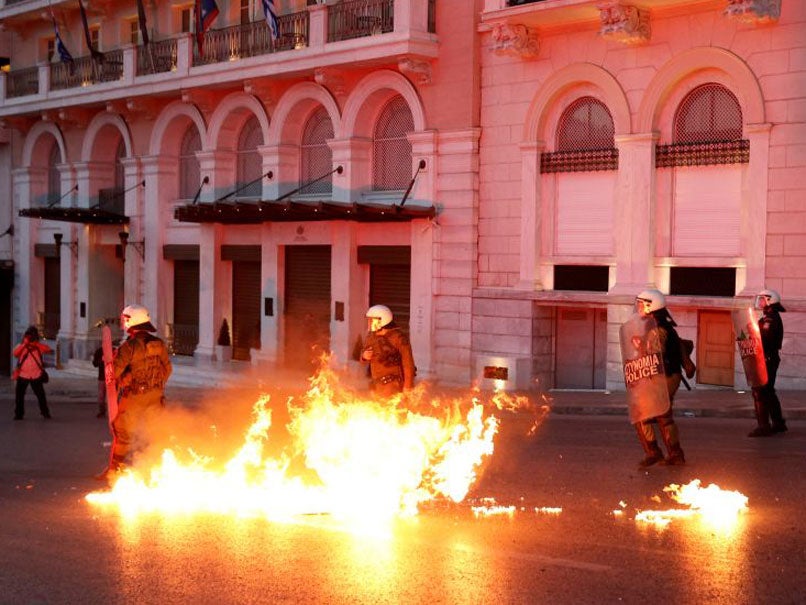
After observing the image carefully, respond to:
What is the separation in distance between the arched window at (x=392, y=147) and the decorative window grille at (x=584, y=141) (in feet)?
13.0

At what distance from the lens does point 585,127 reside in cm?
2308

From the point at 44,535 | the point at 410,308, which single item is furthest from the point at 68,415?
the point at 44,535

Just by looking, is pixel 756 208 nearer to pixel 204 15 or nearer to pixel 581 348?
pixel 581 348

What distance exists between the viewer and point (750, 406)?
1800 cm

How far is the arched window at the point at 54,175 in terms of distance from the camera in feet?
126

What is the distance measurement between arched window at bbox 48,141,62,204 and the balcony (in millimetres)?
1743

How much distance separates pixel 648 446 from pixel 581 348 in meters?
11.1

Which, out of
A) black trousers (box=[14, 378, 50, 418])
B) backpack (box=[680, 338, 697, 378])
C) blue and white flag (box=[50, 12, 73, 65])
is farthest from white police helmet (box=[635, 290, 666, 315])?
blue and white flag (box=[50, 12, 73, 65])

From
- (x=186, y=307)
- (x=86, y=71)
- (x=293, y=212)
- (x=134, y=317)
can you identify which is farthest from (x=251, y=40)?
(x=134, y=317)

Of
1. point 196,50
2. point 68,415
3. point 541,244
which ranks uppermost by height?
point 196,50

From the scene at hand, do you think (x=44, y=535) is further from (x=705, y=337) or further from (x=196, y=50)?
(x=196, y=50)

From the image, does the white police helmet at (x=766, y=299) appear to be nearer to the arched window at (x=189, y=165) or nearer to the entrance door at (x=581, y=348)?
the entrance door at (x=581, y=348)

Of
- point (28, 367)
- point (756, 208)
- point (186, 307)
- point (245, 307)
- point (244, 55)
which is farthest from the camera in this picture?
point (186, 307)

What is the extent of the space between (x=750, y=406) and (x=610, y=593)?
417 inches
